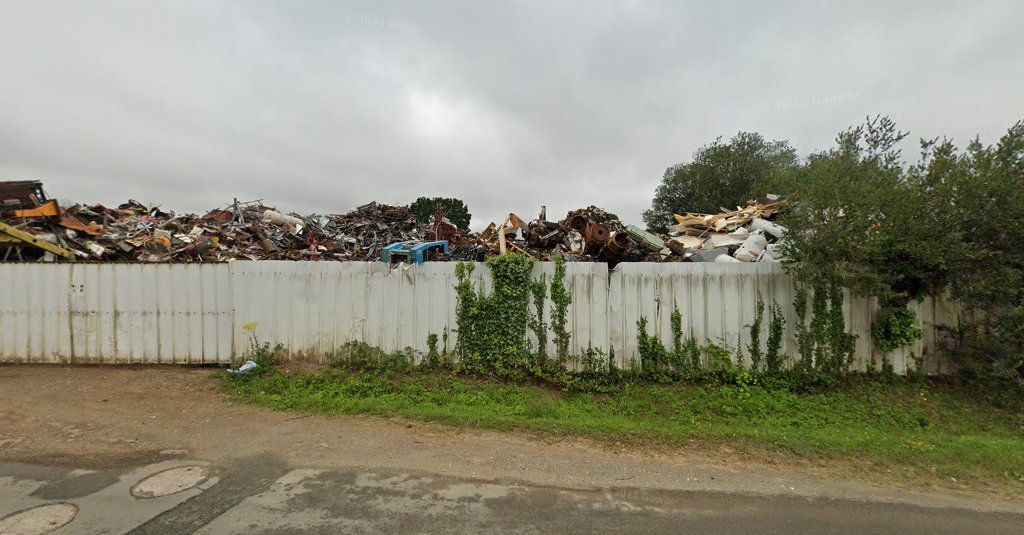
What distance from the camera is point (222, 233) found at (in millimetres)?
11656

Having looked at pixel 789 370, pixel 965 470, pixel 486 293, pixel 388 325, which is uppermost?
pixel 486 293

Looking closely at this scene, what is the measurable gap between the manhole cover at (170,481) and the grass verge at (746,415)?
67.6 inches

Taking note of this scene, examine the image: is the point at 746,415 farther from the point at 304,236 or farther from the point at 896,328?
the point at 304,236

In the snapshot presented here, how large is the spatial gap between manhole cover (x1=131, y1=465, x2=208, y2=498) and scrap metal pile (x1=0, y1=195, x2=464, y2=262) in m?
7.45

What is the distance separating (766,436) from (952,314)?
15.2 ft

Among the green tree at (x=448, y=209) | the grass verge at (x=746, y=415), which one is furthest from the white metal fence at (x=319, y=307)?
the green tree at (x=448, y=209)

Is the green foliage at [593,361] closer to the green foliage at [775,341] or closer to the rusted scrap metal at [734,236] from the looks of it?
the green foliage at [775,341]

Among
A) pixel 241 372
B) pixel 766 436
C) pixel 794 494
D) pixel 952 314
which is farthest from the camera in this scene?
pixel 241 372

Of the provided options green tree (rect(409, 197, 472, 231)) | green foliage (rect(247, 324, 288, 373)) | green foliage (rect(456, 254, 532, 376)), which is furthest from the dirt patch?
green tree (rect(409, 197, 472, 231))

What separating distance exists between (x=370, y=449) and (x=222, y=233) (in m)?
10.5

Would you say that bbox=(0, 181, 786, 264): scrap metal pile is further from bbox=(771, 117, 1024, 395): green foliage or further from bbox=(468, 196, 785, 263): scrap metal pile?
bbox=(771, 117, 1024, 395): green foliage

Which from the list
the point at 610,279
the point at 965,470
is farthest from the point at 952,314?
the point at 610,279

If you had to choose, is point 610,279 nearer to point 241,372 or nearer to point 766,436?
point 766,436

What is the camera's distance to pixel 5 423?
5.22 m
